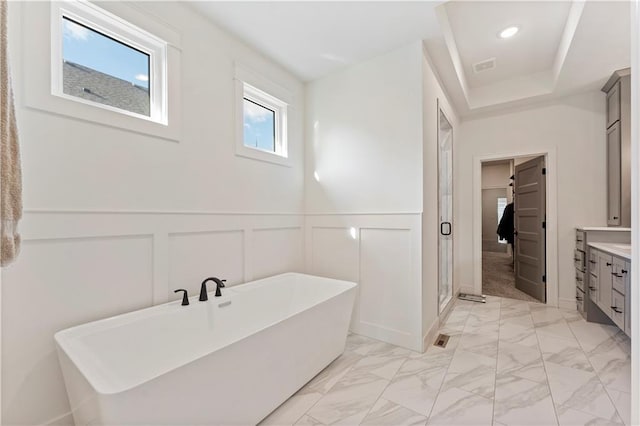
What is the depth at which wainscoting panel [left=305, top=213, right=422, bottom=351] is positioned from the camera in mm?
2338

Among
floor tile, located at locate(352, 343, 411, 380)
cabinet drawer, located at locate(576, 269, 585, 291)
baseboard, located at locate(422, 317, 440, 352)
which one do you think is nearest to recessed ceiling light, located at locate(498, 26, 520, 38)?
cabinet drawer, located at locate(576, 269, 585, 291)

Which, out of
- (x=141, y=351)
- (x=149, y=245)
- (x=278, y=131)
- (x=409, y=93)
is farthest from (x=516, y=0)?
(x=141, y=351)

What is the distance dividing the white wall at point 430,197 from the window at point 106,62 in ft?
6.90

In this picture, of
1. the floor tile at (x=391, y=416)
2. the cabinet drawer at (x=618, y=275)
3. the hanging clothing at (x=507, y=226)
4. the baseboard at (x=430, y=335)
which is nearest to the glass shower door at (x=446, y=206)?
the baseboard at (x=430, y=335)

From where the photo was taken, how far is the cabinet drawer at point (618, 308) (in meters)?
2.23

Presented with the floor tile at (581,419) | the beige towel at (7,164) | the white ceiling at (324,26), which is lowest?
the floor tile at (581,419)

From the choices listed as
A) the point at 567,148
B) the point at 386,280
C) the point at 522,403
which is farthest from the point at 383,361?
the point at 567,148

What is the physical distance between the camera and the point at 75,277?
1.43 metres

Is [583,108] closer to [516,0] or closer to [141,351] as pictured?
[516,0]

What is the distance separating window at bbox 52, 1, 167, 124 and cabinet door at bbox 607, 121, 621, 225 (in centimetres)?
438

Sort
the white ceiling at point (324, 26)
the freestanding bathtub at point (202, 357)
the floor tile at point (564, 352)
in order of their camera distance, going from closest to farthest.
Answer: the freestanding bathtub at point (202, 357)
the white ceiling at point (324, 26)
the floor tile at point (564, 352)

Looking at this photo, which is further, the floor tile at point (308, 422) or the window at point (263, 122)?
the window at point (263, 122)

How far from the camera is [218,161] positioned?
2.16m

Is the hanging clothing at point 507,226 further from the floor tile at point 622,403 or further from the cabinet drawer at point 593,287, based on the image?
the floor tile at point 622,403
